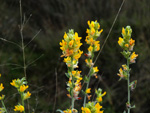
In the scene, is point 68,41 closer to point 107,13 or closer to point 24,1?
point 107,13

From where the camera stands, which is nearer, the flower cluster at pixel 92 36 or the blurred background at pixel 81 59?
the flower cluster at pixel 92 36

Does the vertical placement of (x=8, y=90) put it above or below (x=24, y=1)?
below

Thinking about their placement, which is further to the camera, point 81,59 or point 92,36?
point 81,59

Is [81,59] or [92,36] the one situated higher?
[81,59]

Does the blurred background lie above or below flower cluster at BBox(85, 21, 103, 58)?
above

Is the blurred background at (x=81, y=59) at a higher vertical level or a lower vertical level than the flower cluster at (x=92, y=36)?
higher

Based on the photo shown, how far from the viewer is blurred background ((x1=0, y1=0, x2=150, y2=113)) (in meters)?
2.91

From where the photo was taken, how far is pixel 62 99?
10.3ft

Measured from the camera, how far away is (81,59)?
3307mm

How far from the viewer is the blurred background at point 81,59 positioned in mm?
2914

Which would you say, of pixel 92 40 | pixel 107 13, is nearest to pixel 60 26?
pixel 107 13

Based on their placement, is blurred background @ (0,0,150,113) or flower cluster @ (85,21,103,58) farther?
blurred background @ (0,0,150,113)

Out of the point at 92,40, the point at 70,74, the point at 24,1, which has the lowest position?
the point at 70,74

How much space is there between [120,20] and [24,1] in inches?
83.6
